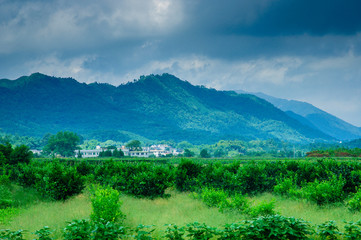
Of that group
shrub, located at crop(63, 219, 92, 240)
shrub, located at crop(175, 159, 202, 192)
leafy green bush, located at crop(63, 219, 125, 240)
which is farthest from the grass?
shrub, located at crop(175, 159, 202, 192)

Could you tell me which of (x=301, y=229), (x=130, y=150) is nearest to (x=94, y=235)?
(x=301, y=229)

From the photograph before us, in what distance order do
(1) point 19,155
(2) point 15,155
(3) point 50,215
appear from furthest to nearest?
(1) point 19,155, (2) point 15,155, (3) point 50,215

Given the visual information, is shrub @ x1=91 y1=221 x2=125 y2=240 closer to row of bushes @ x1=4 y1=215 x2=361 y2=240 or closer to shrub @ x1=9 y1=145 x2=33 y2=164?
row of bushes @ x1=4 y1=215 x2=361 y2=240

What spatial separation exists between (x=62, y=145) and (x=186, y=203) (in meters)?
126

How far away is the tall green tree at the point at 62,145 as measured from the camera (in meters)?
131

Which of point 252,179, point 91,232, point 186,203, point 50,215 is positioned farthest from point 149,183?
point 91,232

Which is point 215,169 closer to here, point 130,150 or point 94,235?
point 94,235

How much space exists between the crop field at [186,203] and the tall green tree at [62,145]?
373 ft

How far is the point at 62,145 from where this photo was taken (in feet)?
433

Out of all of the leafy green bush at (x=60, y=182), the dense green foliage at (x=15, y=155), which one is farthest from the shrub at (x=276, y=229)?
the dense green foliage at (x=15, y=155)

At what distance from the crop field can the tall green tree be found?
373ft

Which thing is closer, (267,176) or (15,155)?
(267,176)

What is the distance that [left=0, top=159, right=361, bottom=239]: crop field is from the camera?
8.34 m

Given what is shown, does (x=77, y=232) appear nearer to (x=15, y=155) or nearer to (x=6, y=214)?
(x=6, y=214)
